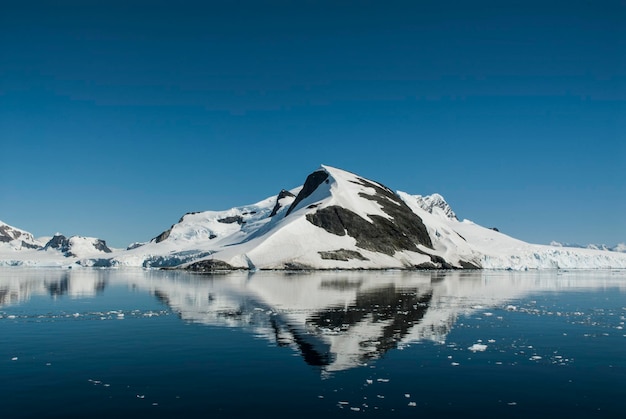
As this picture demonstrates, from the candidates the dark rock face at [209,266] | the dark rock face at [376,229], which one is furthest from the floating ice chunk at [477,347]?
the dark rock face at [376,229]

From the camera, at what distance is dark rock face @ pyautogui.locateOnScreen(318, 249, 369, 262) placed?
467 ft

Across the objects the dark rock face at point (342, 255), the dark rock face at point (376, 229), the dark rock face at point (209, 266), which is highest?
the dark rock face at point (376, 229)

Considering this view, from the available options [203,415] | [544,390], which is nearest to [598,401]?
[544,390]

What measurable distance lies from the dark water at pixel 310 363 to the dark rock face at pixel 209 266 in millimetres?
94565

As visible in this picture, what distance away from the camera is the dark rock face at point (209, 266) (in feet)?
435

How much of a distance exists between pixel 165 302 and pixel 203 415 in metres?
32.0

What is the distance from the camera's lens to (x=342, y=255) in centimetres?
14475

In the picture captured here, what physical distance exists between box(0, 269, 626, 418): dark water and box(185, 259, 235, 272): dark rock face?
9457 centimetres

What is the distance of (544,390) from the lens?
17.0 metres

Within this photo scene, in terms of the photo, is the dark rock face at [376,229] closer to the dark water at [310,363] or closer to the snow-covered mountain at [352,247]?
the snow-covered mountain at [352,247]

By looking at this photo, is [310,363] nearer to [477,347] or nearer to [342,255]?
[477,347]

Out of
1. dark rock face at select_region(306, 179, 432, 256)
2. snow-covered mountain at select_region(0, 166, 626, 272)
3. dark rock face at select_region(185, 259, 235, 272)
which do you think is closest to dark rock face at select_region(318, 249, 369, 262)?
snow-covered mountain at select_region(0, 166, 626, 272)

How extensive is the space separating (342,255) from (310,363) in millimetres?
124802

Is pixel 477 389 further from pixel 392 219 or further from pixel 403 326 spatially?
pixel 392 219
